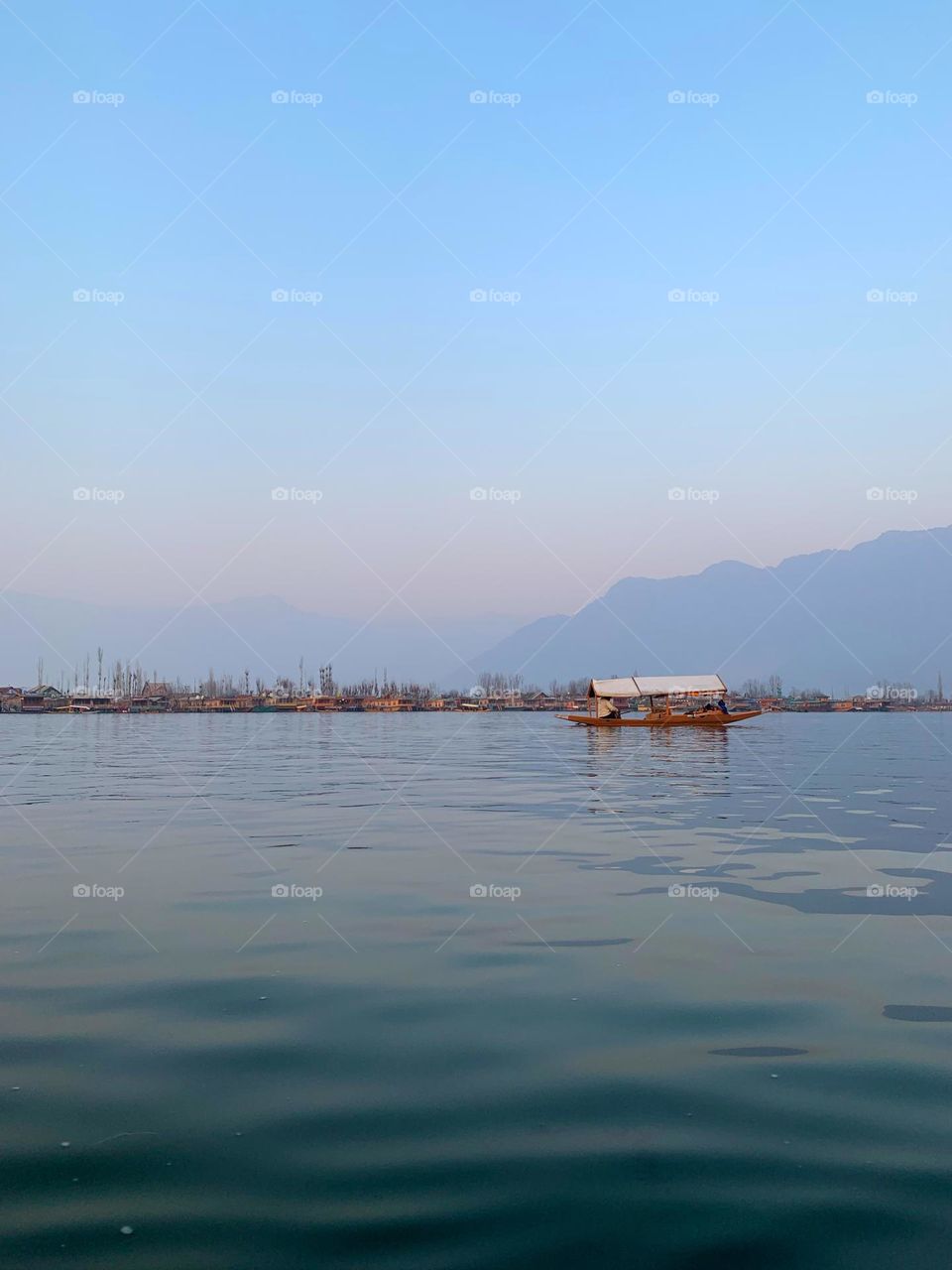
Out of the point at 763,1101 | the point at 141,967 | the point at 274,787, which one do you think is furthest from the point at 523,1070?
the point at 274,787

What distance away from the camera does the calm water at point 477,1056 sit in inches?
247

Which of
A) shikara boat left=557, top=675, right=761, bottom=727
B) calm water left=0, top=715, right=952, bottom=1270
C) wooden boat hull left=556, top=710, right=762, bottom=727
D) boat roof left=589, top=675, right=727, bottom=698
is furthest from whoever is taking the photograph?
boat roof left=589, top=675, right=727, bottom=698

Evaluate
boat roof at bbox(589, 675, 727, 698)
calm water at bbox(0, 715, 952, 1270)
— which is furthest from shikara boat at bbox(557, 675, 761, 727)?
calm water at bbox(0, 715, 952, 1270)

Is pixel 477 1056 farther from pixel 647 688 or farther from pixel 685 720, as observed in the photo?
pixel 647 688

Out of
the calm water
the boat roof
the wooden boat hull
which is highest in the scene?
the boat roof

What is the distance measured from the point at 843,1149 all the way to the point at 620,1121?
156 centimetres

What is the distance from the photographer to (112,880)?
18812 mm

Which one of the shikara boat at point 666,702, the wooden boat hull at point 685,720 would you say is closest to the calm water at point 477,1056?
the wooden boat hull at point 685,720

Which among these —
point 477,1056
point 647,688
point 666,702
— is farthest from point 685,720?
point 477,1056

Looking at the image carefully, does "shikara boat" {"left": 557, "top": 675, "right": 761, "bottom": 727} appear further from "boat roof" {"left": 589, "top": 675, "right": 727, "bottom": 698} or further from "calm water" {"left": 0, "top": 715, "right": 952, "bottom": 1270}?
"calm water" {"left": 0, "top": 715, "right": 952, "bottom": 1270}

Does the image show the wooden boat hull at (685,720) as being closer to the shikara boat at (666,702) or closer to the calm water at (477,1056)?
the shikara boat at (666,702)

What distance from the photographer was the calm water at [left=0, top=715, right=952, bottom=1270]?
6.29 meters

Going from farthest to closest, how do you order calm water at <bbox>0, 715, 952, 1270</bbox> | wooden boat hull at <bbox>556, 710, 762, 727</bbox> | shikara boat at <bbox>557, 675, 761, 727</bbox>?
shikara boat at <bbox>557, 675, 761, 727</bbox> → wooden boat hull at <bbox>556, 710, 762, 727</bbox> → calm water at <bbox>0, 715, 952, 1270</bbox>

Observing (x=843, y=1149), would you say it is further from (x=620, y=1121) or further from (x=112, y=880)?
(x=112, y=880)
